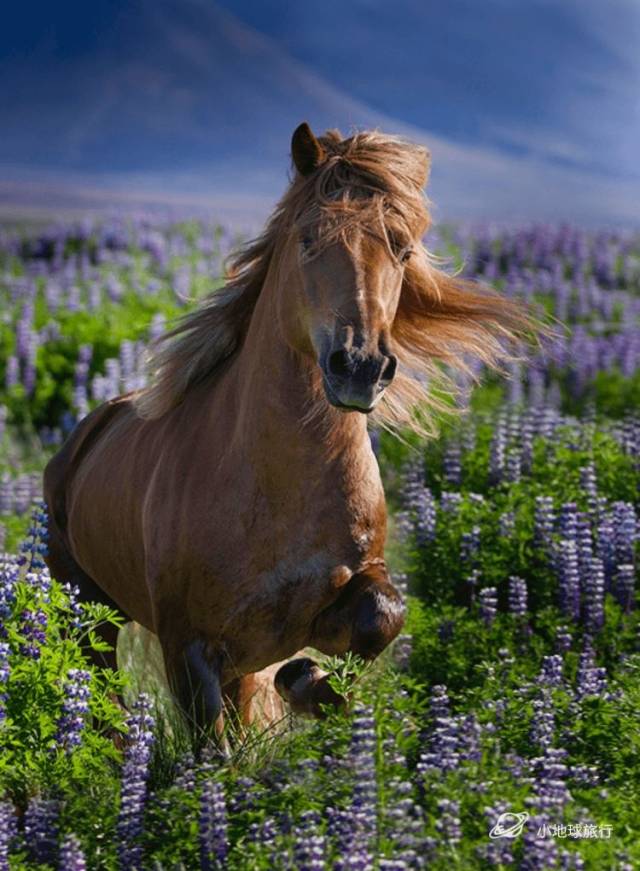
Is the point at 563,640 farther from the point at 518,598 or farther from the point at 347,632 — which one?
the point at 347,632

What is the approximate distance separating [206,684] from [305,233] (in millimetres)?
1391

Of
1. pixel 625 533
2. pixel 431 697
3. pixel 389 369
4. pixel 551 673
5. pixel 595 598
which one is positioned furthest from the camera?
pixel 625 533

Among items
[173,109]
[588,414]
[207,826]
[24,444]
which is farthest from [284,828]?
[173,109]

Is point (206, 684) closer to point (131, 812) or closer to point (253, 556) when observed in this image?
point (253, 556)

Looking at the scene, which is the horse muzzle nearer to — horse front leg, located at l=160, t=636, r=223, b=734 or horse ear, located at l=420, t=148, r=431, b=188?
horse ear, located at l=420, t=148, r=431, b=188

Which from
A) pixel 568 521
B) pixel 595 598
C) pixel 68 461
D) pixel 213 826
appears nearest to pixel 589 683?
pixel 595 598

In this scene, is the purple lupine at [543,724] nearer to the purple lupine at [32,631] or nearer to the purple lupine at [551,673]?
the purple lupine at [551,673]

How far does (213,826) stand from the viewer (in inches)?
145

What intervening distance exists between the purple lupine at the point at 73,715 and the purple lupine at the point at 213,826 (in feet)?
2.10

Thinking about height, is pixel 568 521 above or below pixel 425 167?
below

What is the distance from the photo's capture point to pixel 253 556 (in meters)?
4.57

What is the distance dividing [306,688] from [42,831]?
3.13 feet

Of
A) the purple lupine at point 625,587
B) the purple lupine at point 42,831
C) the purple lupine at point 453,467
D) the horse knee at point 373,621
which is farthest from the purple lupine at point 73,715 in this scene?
the purple lupine at point 453,467

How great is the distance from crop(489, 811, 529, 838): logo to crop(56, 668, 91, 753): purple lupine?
1.26m
